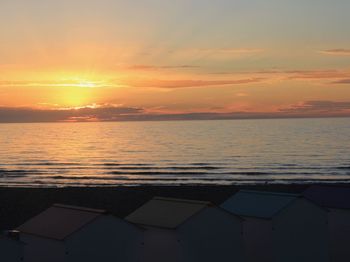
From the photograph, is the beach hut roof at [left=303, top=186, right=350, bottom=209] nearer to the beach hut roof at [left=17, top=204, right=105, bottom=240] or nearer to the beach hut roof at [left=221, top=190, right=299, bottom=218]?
the beach hut roof at [left=221, top=190, right=299, bottom=218]

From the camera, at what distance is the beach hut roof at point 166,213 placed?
60.4 ft

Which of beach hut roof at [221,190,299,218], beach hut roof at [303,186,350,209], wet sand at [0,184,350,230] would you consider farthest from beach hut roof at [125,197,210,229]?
wet sand at [0,184,350,230]

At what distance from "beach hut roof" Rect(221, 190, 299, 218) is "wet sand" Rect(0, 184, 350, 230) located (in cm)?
1665

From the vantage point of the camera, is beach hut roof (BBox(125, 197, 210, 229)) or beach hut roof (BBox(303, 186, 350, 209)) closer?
beach hut roof (BBox(125, 197, 210, 229))

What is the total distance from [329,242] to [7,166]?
64.3 metres

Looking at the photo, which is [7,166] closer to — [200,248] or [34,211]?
[34,211]

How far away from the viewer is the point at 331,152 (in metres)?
92.9

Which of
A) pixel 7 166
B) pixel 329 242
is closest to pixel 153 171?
pixel 7 166

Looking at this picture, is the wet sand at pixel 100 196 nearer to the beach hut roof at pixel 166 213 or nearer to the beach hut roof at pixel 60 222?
the beach hut roof at pixel 166 213

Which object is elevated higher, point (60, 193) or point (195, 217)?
point (195, 217)

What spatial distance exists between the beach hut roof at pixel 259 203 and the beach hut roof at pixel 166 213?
7.23ft

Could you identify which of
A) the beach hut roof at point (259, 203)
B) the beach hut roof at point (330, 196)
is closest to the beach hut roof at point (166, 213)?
the beach hut roof at point (259, 203)

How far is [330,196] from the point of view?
22.5 metres

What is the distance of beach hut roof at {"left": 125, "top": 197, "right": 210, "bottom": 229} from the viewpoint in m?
18.4
